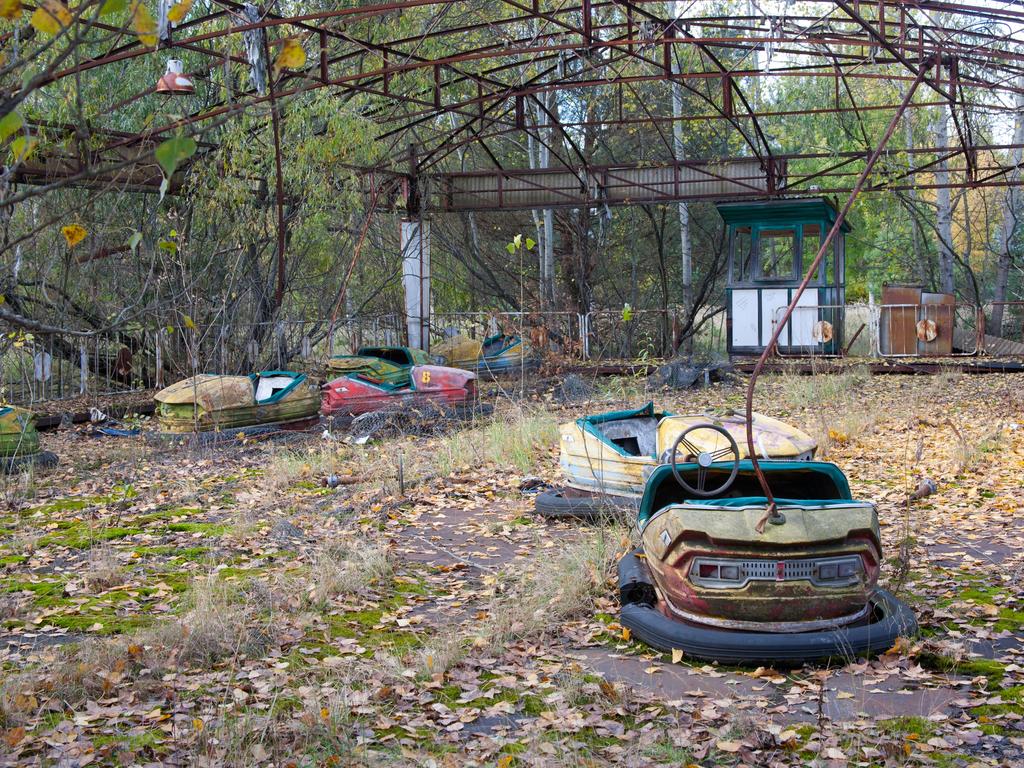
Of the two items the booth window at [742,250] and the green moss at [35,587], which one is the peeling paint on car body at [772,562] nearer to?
the green moss at [35,587]

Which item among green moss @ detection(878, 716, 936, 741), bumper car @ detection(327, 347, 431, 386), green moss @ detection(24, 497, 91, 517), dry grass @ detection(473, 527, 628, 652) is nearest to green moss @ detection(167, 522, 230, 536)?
green moss @ detection(24, 497, 91, 517)

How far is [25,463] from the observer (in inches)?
349

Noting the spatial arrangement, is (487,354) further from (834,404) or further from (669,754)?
(669,754)

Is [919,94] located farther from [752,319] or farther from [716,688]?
[716,688]

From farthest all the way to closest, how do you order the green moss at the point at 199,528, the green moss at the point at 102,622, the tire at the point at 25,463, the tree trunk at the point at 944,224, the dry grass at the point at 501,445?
the tree trunk at the point at 944,224, the dry grass at the point at 501,445, the tire at the point at 25,463, the green moss at the point at 199,528, the green moss at the point at 102,622

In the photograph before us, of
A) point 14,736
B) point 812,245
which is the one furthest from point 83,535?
point 812,245

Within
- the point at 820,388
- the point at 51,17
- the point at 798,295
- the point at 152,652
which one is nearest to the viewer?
→ the point at 51,17

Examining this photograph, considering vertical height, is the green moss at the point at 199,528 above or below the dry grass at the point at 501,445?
below

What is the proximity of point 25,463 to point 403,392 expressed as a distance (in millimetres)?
4349

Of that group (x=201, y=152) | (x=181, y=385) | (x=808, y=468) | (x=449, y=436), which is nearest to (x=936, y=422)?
(x=449, y=436)

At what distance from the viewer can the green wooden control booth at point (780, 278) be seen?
17.0 m

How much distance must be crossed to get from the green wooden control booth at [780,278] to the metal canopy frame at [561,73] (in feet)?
1.82

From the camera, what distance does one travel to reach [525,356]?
1648cm

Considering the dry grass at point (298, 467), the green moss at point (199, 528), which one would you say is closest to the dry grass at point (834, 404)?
the dry grass at point (298, 467)
